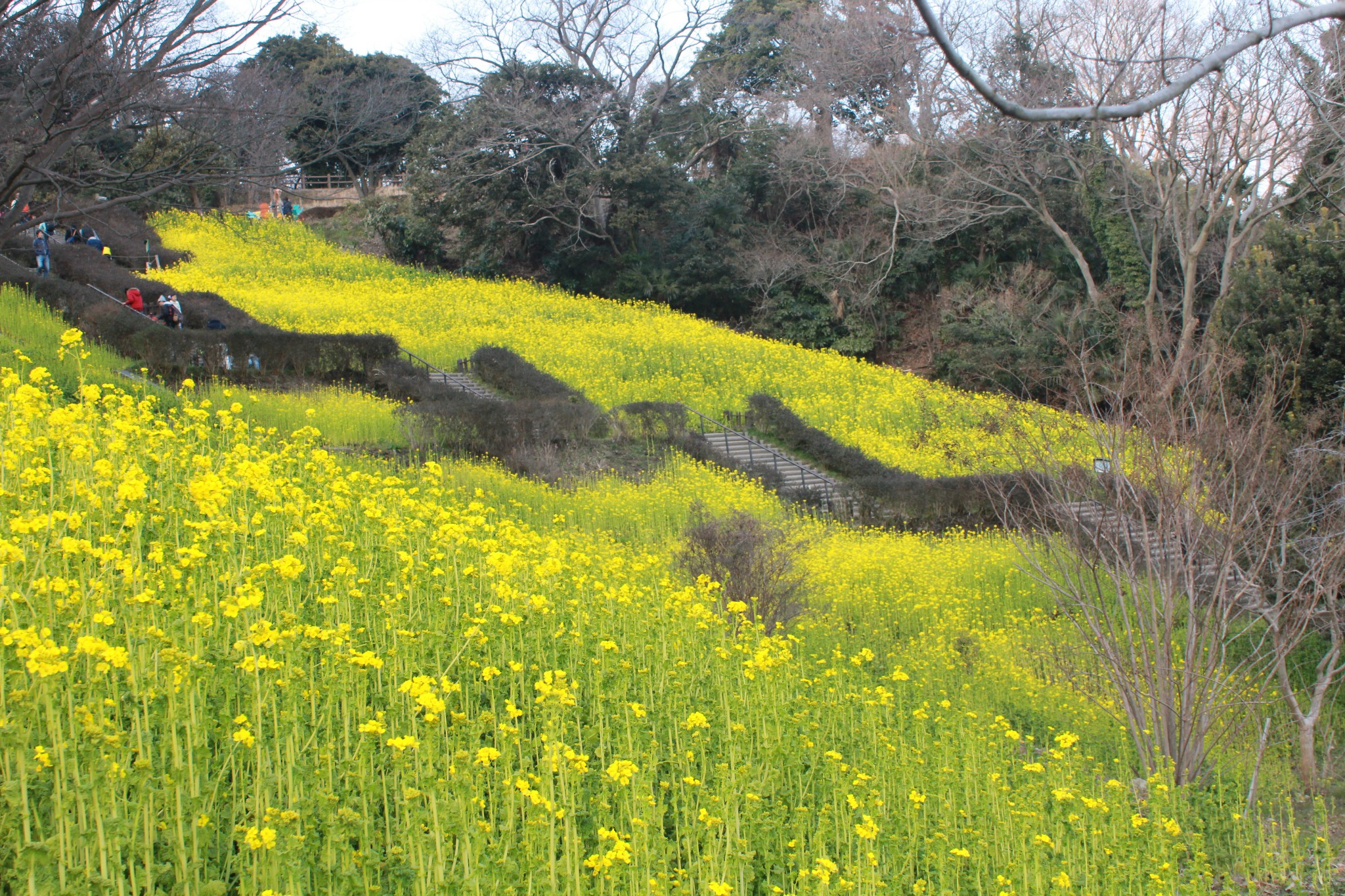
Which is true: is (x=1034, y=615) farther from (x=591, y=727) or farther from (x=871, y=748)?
(x=591, y=727)

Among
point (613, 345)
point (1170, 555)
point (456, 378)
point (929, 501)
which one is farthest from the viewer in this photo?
point (613, 345)

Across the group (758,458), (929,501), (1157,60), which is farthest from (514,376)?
(1157,60)

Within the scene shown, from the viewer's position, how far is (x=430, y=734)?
343 centimetres

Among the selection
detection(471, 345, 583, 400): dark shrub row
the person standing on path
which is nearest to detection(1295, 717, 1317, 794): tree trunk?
detection(471, 345, 583, 400): dark shrub row

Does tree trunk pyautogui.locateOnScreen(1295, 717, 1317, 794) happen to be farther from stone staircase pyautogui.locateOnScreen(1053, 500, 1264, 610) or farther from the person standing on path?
the person standing on path

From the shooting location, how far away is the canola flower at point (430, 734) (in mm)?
3229

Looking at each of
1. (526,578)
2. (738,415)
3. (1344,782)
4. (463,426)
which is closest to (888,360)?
(738,415)

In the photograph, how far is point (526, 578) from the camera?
6.48m

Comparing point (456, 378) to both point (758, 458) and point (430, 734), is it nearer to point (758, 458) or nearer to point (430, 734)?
point (758, 458)

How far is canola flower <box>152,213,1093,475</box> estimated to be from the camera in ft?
77.3

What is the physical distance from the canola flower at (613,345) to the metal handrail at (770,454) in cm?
133

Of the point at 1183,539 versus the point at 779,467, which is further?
the point at 779,467

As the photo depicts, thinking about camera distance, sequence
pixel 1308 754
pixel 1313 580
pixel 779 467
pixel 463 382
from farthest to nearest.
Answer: pixel 463 382, pixel 779 467, pixel 1308 754, pixel 1313 580

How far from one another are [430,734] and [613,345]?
2486cm
